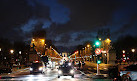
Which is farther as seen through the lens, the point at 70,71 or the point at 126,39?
the point at 126,39

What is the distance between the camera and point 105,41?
→ 8712 centimetres

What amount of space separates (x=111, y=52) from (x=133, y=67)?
2386 inches

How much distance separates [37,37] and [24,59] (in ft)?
294

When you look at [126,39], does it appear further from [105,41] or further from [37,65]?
[37,65]

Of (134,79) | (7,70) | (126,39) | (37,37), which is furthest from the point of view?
(37,37)

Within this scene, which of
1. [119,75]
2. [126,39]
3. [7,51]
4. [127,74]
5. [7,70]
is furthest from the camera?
[126,39]

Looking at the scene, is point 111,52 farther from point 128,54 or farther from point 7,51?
point 7,51

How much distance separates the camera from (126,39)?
245ft

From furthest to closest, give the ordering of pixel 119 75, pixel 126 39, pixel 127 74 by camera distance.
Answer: pixel 126 39, pixel 119 75, pixel 127 74

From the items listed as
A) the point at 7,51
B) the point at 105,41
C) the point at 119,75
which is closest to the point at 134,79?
the point at 119,75

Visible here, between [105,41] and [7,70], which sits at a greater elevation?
[105,41]

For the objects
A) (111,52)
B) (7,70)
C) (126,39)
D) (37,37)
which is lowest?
(7,70)

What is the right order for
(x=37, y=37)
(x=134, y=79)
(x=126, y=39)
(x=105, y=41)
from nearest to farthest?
1. (x=134, y=79)
2. (x=126, y=39)
3. (x=105, y=41)
4. (x=37, y=37)

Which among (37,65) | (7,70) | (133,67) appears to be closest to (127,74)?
(133,67)
